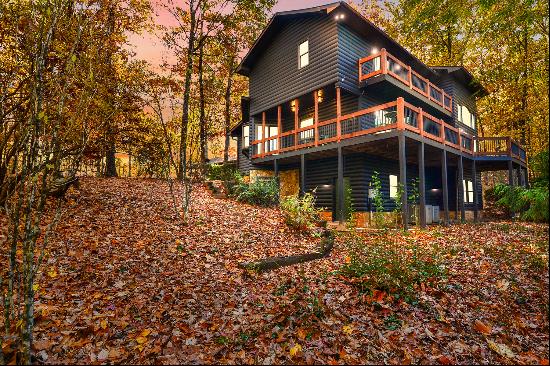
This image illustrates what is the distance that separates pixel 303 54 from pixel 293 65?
2.91ft

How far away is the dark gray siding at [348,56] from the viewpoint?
49.8 feet

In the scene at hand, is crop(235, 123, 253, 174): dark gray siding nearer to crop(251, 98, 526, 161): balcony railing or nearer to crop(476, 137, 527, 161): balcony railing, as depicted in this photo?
crop(251, 98, 526, 161): balcony railing

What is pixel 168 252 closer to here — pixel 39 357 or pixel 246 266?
pixel 246 266

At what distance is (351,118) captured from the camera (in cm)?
1462

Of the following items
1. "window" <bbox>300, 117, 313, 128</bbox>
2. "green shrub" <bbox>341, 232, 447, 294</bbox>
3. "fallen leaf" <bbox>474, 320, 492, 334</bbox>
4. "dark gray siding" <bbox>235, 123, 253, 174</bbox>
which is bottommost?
"fallen leaf" <bbox>474, 320, 492, 334</bbox>

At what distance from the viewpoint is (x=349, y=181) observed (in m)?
16.0

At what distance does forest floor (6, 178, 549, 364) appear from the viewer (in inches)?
153

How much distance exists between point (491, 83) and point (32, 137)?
32.4 m

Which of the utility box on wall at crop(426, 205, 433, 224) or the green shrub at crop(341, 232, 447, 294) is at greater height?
the utility box on wall at crop(426, 205, 433, 224)

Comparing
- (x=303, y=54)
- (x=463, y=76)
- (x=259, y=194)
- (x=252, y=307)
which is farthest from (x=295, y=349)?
(x=463, y=76)

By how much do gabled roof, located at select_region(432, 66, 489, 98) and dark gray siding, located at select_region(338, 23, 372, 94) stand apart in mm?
7630

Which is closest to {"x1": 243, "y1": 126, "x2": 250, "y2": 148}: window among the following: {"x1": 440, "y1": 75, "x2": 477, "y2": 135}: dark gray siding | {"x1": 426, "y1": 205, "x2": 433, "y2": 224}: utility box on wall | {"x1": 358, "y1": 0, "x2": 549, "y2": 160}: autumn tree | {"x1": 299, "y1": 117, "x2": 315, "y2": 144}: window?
{"x1": 299, "y1": 117, "x2": 315, "y2": 144}: window

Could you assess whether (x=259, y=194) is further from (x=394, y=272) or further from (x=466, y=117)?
(x=466, y=117)

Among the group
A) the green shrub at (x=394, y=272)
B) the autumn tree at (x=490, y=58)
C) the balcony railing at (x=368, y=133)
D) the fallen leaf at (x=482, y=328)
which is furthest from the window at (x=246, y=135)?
the fallen leaf at (x=482, y=328)
